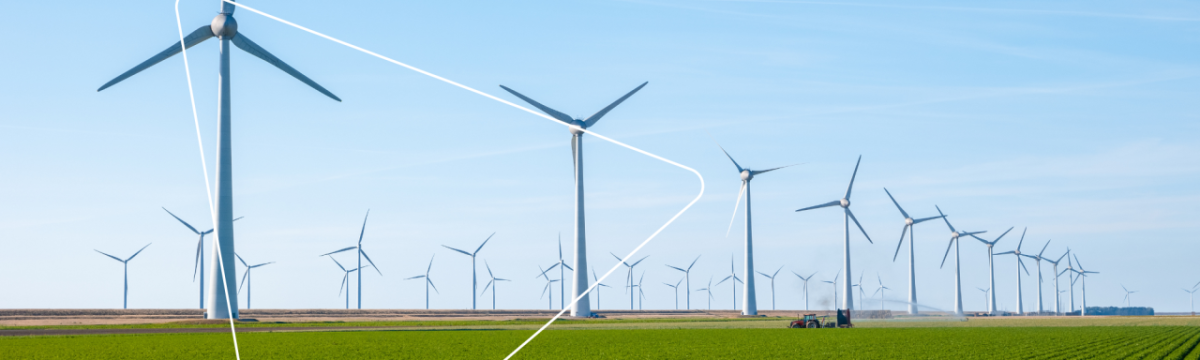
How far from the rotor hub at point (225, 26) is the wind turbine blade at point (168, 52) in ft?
5.69

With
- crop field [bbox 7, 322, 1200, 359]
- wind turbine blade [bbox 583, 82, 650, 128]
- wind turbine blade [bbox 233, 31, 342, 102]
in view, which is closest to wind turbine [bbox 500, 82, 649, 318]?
wind turbine blade [bbox 583, 82, 650, 128]

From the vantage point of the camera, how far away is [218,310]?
109062 millimetres

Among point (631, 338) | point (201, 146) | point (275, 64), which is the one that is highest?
point (275, 64)

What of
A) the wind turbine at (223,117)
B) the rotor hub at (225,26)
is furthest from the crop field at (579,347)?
the rotor hub at (225,26)

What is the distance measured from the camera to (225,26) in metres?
107

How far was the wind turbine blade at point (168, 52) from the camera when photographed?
324ft

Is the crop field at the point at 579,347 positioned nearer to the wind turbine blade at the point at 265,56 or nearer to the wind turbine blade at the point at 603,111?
the wind turbine blade at the point at 265,56

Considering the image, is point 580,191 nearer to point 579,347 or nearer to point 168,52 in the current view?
point 168,52

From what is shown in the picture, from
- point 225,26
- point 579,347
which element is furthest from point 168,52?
point 579,347

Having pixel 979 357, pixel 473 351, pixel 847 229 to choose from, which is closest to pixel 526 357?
pixel 473 351

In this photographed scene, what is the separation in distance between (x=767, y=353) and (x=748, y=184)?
3998 inches

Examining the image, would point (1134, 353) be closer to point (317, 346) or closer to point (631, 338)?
point (631, 338)

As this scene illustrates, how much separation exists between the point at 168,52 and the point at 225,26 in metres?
7.19

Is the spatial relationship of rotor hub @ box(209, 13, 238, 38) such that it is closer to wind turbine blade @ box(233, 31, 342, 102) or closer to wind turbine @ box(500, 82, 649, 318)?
wind turbine blade @ box(233, 31, 342, 102)
